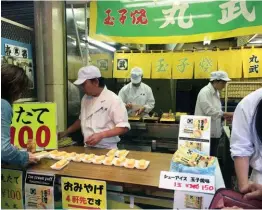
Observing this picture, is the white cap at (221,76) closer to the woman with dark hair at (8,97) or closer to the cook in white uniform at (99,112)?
the cook in white uniform at (99,112)

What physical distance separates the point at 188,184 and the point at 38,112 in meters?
1.27

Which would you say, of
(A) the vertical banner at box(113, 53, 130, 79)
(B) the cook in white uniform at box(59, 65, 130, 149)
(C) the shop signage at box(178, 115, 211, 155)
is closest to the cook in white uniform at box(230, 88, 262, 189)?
(C) the shop signage at box(178, 115, 211, 155)

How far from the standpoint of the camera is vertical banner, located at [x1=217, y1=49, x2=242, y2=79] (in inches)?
152

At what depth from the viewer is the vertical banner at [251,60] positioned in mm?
3818

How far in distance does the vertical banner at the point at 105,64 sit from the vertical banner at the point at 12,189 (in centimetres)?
256

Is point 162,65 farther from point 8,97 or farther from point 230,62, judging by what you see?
point 8,97

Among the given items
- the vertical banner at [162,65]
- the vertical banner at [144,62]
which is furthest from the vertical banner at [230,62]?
the vertical banner at [144,62]

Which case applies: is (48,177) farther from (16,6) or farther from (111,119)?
(16,6)

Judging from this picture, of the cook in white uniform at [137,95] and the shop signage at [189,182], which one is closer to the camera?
the shop signage at [189,182]

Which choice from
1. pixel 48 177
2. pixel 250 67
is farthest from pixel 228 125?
pixel 48 177

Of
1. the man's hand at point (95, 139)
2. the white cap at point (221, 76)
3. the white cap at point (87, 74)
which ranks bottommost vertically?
the man's hand at point (95, 139)

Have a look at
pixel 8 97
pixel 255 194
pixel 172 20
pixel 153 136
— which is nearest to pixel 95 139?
pixel 8 97

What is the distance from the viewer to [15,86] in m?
1.41

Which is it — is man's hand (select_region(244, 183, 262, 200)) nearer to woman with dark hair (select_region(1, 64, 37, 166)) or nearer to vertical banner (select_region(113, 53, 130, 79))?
woman with dark hair (select_region(1, 64, 37, 166))
